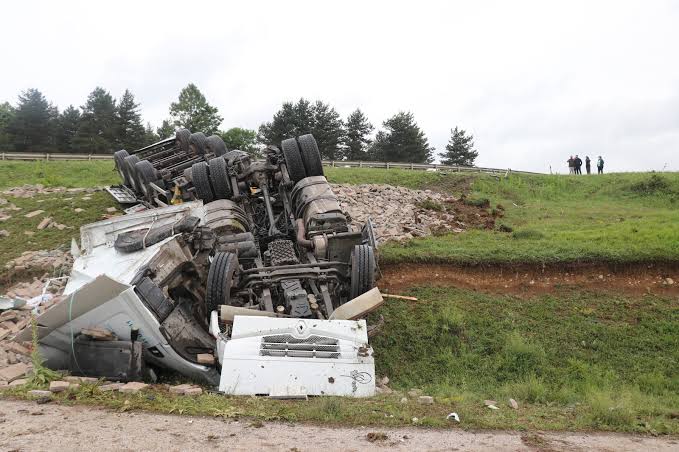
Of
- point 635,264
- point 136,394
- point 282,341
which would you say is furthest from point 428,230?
point 136,394

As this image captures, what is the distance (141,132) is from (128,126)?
0.87 metres

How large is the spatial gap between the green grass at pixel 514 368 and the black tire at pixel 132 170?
22.4 ft

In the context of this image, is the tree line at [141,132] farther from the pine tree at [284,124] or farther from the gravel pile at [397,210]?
the gravel pile at [397,210]

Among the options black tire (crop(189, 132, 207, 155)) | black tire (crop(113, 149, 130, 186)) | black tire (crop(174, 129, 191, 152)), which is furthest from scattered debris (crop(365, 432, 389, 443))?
black tire (crop(113, 149, 130, 186))


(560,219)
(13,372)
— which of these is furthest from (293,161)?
(560,219)

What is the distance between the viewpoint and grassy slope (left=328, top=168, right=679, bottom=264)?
35.9ft

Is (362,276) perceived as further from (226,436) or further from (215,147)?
(215,147)

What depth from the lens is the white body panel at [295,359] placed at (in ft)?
17.9

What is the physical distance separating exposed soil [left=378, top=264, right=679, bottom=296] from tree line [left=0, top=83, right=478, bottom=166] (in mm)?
24716

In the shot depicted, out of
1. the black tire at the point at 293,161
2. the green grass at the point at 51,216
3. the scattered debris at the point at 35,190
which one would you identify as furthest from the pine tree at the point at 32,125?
the black tire at the point at 293,161

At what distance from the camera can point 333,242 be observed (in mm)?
8008

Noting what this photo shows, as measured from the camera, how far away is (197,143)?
42.7 feet

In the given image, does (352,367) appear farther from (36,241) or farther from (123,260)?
(36,241)

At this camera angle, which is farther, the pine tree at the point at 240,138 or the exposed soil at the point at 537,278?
the pine tree at the point at 240,138
